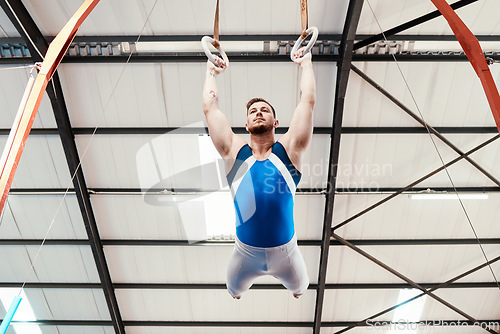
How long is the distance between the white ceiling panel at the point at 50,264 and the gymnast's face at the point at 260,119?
6.51 metres

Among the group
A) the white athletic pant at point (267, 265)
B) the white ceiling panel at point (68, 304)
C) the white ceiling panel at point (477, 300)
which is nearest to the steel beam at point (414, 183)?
the white ceiling panel at point (477, 300)

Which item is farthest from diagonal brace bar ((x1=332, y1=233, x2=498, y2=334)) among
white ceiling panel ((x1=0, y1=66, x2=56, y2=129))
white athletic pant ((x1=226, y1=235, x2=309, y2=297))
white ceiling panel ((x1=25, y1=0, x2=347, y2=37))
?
white ceiling panel ((x1=0, y1=66, x2=56, y2=129))

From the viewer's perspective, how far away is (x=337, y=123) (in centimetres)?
671

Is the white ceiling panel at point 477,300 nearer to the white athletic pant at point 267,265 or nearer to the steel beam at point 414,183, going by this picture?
the steel beam at point 414,183

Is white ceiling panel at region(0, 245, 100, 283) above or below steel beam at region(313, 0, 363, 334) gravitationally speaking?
below

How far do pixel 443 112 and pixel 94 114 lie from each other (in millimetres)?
6737

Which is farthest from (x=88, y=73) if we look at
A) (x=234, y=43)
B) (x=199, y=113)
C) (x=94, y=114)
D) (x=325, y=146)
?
(x=325, y=146)

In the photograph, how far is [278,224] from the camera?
3.39 metres

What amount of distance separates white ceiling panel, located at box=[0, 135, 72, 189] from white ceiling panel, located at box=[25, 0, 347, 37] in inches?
84.0

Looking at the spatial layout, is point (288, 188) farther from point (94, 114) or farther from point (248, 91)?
point (94, 114)

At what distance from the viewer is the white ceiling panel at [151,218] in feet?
26.1

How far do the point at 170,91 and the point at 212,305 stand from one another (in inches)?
218

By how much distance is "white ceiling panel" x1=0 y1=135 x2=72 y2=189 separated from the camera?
7.22 metres

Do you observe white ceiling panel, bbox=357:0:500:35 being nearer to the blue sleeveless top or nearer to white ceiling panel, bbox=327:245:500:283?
the blue sleeveless top
